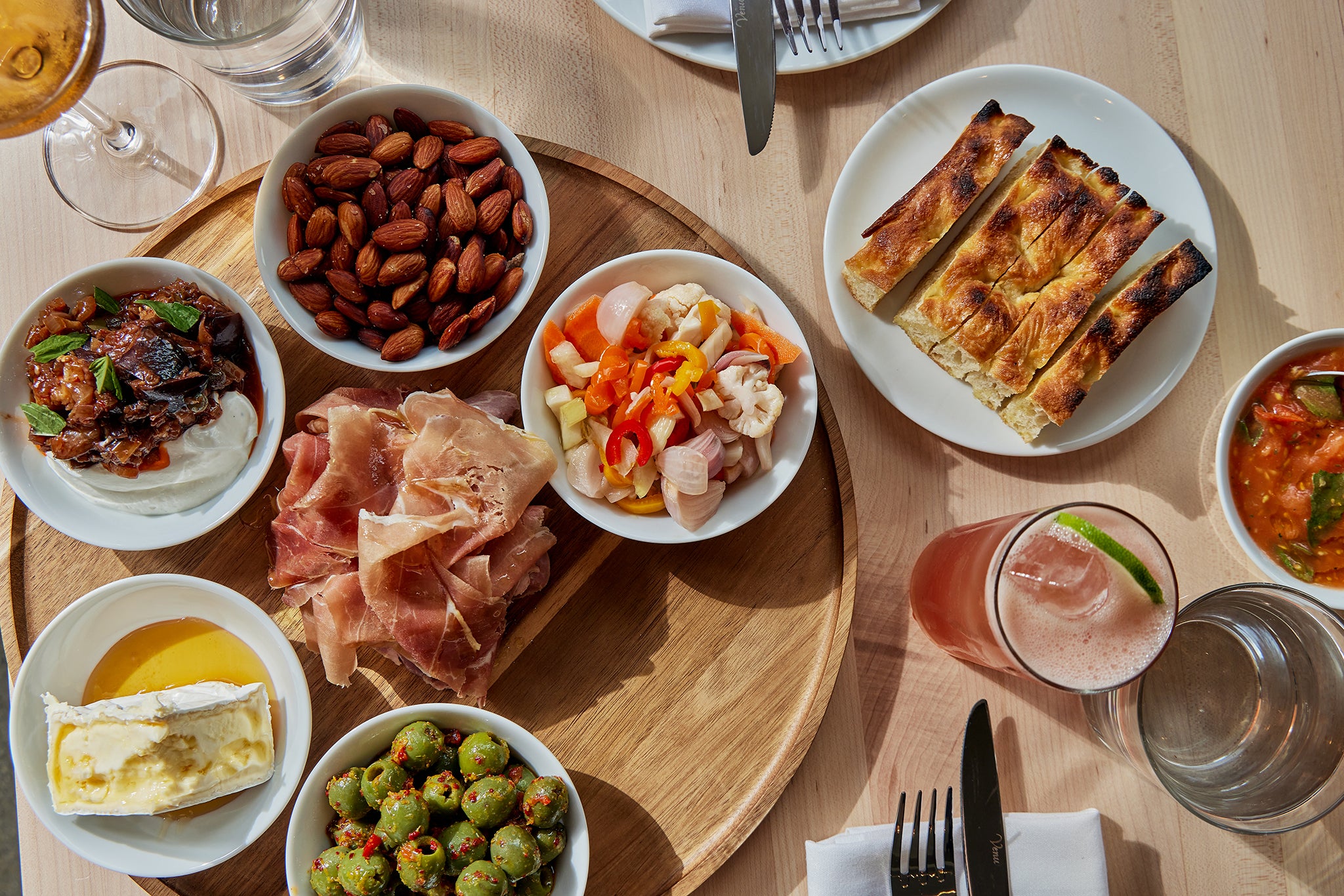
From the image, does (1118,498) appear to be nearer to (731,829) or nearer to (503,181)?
(731,829)

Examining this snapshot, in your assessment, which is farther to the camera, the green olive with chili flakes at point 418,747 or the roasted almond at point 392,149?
the roasted almond at point 392,149

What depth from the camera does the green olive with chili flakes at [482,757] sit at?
157 cm

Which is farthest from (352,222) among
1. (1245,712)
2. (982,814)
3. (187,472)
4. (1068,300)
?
(1245,712)

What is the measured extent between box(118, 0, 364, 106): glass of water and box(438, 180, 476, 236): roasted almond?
16.8 inches

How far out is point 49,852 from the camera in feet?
5.87

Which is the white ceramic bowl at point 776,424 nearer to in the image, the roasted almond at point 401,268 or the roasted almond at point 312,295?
the roasted almond at point 401,268

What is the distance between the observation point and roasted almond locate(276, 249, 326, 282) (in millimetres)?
1688

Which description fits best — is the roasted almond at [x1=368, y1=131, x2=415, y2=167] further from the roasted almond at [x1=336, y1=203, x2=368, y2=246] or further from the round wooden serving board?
the round wooden serving board

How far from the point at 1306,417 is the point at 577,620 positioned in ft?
5.15

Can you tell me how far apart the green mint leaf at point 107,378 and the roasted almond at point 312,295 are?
1.10 feet

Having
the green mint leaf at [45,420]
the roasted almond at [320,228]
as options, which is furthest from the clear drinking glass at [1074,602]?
the green mint leaf at [45,420]

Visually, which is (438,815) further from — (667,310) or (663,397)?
(667,310)

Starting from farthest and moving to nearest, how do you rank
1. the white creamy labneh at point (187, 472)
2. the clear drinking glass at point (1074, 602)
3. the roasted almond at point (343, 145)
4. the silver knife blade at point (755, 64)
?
the silver knife blade at point (755, 64)
the roasted almond at point (343, 145)
the white creamy labneh at point (187, 472)
the clear drinking glass at point (1074, 602)

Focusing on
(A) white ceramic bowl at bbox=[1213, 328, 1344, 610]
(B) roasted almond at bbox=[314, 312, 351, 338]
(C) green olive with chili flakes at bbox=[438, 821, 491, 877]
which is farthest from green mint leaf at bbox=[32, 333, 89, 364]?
(A) white ceramic bowl at bbox=[1213, 328, 1344, 610]
